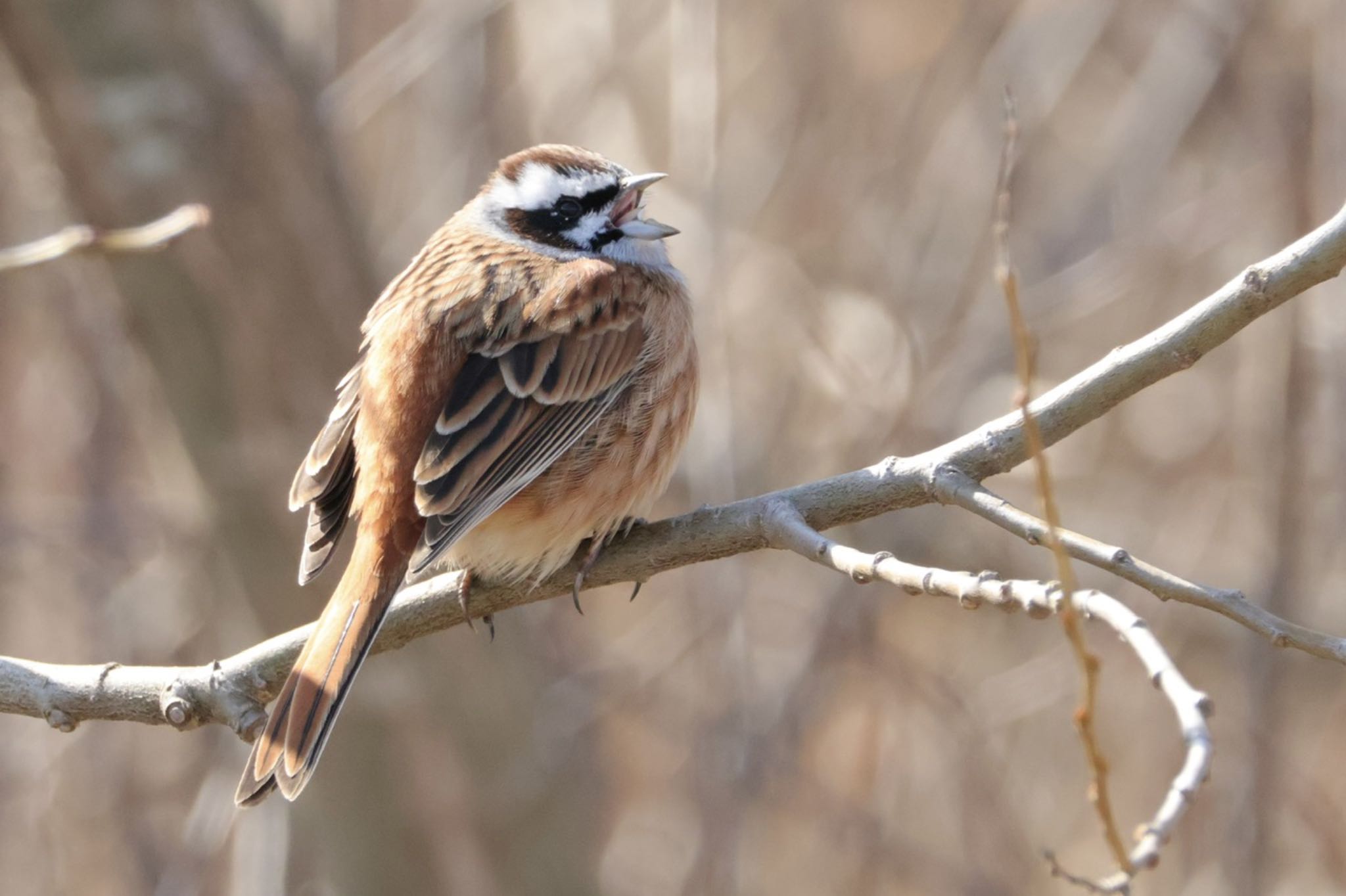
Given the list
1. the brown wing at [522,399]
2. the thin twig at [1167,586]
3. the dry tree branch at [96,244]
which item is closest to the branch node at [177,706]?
the brown wing at [522,399]

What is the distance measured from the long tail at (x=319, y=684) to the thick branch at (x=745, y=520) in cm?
10

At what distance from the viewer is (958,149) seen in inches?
254

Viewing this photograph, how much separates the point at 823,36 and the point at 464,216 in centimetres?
313

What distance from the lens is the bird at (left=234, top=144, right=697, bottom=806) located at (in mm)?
2980

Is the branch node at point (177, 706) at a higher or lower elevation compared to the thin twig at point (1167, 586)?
lower

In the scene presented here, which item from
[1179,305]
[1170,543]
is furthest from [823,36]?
[1170,543]

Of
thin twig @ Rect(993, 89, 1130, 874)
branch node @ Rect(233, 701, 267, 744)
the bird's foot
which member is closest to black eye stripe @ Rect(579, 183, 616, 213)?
the bird's foot

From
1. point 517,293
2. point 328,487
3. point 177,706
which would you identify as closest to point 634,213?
point 517,293

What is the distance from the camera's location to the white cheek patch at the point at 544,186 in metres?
3.85

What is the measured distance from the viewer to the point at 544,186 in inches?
154

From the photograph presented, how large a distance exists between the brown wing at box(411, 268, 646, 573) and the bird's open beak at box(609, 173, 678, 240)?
0.20 meters

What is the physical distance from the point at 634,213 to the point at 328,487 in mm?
1139

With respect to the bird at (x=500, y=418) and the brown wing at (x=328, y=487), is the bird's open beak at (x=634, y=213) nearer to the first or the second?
the bird at (x=500, y=418)

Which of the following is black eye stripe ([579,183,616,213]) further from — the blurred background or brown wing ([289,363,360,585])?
the blurred background
